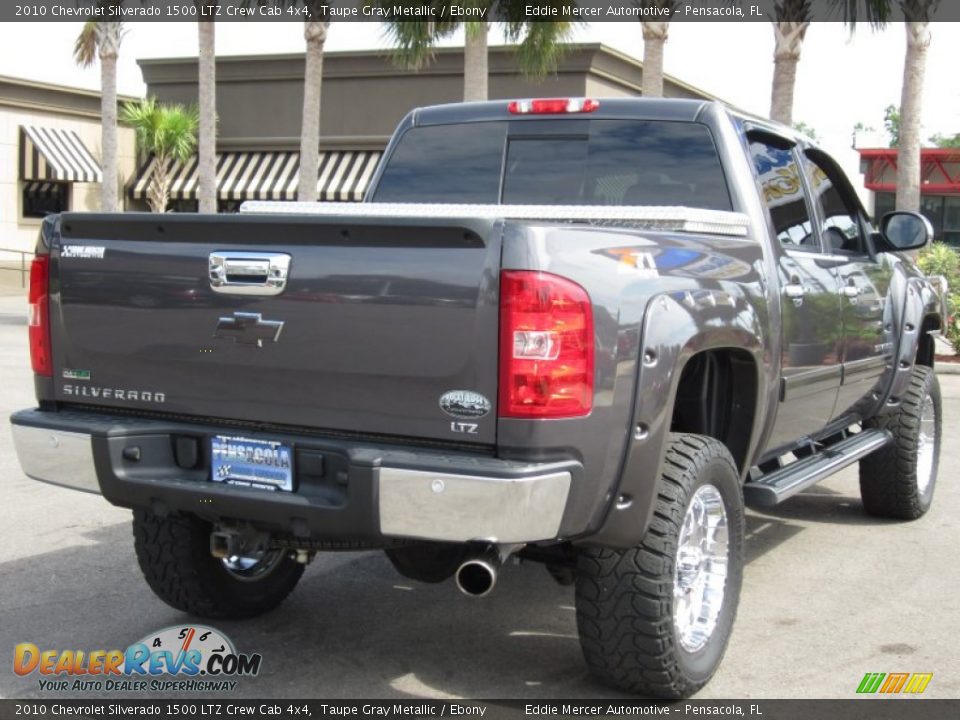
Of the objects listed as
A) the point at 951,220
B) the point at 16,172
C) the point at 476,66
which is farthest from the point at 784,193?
the point at 951,220

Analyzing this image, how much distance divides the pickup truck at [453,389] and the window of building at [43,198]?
27.4 m

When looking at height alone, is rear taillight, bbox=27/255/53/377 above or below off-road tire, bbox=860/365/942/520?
above

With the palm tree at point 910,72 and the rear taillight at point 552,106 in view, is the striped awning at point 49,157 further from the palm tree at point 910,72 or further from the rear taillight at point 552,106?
the rear taillight at point 552,106

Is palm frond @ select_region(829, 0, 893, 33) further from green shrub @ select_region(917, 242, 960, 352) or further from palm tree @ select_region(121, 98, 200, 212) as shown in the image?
palm tree @ select_region(121, 98, 200, 212)

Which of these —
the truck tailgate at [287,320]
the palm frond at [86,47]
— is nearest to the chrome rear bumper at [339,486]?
the truck tailgate at [287,320]

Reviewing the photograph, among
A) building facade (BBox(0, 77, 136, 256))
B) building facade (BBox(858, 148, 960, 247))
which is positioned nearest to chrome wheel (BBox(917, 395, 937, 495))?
building facade (BBox(0, 77, 136, 256))

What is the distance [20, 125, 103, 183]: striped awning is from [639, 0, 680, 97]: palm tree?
16.6 m

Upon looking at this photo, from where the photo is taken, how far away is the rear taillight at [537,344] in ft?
11.0

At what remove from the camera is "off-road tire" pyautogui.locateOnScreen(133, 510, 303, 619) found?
4.67m

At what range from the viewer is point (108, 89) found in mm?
24375

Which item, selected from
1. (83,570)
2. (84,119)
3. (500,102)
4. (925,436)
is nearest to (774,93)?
(925,436)

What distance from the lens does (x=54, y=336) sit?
164 inches

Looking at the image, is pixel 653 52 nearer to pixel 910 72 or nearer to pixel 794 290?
pixel 910 72

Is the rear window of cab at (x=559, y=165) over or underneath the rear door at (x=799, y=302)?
over
